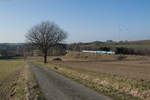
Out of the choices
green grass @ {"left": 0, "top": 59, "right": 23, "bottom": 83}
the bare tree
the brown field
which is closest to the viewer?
the brown field

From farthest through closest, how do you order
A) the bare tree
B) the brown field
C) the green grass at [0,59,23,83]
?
the bare tree, the green grass at [0,59,23,83], the brown field

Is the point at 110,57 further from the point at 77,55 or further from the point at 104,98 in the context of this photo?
the point at 104,98

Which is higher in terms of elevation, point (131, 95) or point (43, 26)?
point (43, 26)

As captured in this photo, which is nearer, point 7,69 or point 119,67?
point 119,67

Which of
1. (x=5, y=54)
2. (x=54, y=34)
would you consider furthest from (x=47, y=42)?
(x=5, y=54)

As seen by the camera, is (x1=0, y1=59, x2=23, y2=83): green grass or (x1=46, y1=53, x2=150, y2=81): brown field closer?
(x1=46, y1=53, x2=150, y2=81): brown field

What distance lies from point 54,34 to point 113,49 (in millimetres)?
56473

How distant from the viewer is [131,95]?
10.7 meters

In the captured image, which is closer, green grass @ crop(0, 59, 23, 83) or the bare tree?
green grass @ crop(0, 59, 23, 83)

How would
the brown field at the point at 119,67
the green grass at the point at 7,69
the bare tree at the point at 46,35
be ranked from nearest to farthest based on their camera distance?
the brown field at the point at 119,67 < the green grass at the point at 7,69 < the bare tree at the point at 46,35

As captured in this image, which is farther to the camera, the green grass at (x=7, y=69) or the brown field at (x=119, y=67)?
the green grass at (x=7, y=69)

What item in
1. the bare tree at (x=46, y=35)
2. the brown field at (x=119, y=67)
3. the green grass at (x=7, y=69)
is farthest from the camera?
the bare tree at (x=46, y=35)

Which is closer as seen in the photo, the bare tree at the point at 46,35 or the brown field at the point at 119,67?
the brown field at the point at 119,67

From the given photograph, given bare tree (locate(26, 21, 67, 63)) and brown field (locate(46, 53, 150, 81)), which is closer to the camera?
brown field (locate(46, 53, 150, 81))
